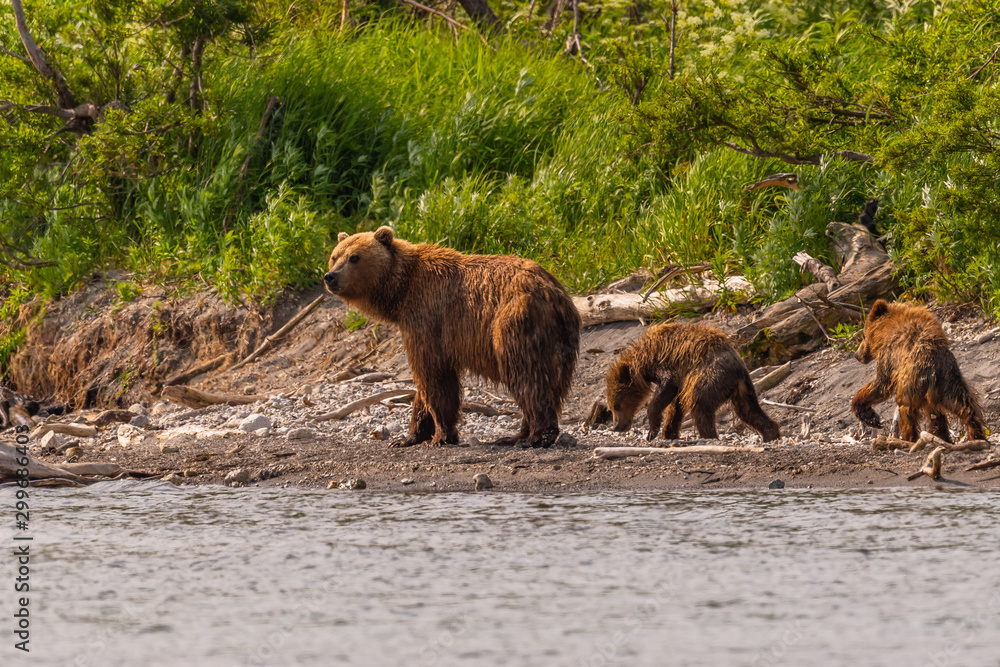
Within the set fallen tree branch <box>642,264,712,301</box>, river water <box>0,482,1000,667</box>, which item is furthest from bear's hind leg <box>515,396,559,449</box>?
fallen tree branch <box>642,264,712,301</box>

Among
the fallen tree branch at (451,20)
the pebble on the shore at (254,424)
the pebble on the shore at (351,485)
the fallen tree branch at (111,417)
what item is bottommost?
the fallen tree branch at (111,417)

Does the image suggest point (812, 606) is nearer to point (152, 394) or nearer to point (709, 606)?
point (709, 606)

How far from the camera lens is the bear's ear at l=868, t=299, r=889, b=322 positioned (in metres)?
6.48

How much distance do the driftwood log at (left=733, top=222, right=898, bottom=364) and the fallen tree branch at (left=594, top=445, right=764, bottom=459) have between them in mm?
1790

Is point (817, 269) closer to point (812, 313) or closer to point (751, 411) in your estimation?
point (812, 313)

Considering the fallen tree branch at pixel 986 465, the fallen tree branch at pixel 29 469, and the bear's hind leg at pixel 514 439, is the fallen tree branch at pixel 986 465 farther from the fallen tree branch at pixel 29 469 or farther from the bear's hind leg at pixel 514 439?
the fallen tree branch at pixel 29 469

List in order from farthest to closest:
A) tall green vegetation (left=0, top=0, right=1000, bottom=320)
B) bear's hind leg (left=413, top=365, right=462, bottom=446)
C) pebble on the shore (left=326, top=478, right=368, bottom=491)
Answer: tall green vegetation (left=0, top=0, right=1000, bottom=320)
bear's hind leg (left=413, top=365, right=462, bottom=446)
pebble on the shore (left=326, top=478, right=368, bottom=491)

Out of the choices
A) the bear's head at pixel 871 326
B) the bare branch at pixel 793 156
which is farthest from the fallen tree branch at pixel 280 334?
the bear's head at pixel 871 326

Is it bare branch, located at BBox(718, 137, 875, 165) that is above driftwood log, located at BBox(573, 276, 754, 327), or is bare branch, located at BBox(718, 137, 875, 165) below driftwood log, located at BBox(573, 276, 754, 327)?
above

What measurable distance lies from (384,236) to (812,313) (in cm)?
303

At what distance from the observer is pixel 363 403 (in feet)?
26.7

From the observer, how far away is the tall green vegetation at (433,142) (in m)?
8.50

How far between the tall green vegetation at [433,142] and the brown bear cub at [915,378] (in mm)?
1937

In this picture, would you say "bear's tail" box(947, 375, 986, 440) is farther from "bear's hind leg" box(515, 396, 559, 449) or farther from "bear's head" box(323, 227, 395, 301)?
"bear's head" box(323, 227, 395, 301)
